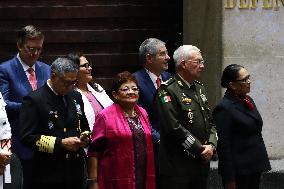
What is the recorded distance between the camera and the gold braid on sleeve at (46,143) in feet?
26.4

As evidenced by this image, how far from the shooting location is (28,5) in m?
11.8

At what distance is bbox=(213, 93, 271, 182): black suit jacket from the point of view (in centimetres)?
900

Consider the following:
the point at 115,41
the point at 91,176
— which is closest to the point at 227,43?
the point at 115,41

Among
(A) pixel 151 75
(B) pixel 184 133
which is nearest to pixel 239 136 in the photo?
(B) pixel 184 133

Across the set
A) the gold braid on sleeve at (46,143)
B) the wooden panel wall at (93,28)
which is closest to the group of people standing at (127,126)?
the gold braid on sleeve at (46,143)

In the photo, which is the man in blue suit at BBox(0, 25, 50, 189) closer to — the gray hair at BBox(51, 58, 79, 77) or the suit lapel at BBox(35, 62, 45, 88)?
the suit lapel at BBox(35, 62, 45, 88)

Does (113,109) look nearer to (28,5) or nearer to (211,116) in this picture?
(211,116)

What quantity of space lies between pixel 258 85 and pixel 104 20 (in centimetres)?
198

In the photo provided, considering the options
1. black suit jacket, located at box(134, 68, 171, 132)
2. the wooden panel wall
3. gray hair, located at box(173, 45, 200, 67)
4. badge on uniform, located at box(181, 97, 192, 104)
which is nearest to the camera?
badge on uniform, located at box(181, 97, 192, 104)

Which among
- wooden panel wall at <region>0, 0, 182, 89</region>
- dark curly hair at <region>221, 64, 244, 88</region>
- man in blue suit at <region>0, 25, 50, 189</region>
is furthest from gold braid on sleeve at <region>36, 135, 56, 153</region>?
wooden panel wall at <region>0, 0, 182, 89</region>

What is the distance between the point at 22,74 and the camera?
9016 millimetres

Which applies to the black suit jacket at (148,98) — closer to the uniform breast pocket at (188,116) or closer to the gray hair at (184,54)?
the gray hair at (184,54)

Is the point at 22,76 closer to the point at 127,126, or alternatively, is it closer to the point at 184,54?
the point at 127,126

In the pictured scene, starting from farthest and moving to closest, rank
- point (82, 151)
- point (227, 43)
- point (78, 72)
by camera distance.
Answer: point (227, 43) < point (78, 72) < point (82, 151)
